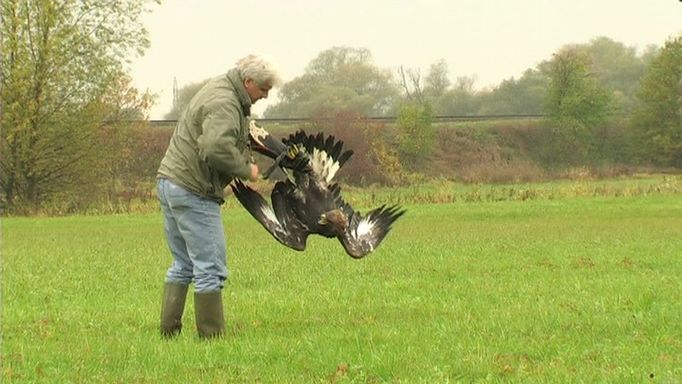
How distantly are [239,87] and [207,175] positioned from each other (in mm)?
752

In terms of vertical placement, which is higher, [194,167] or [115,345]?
[194,167]

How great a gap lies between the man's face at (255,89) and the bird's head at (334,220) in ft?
4.17

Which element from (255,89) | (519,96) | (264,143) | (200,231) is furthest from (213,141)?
(519,96)

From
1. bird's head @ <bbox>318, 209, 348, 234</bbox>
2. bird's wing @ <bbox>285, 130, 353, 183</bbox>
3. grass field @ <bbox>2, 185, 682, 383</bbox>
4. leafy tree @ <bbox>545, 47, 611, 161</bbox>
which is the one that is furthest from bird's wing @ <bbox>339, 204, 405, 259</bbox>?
leafy tree @ <bbox>545, 47, 611, 161</bbox>

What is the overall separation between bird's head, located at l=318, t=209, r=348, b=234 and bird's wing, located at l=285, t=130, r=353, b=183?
36 cm

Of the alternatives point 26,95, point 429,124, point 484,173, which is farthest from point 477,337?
point 429,124

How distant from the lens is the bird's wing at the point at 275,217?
9.74 metres

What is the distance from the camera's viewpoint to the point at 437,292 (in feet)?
39.6

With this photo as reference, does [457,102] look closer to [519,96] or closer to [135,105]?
[519,96]

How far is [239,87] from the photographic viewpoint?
29.7 feet

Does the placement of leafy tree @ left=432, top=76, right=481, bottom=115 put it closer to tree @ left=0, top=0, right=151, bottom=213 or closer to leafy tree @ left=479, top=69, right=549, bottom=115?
leafy tree @ left=479, top=69, right=549, bottom=115

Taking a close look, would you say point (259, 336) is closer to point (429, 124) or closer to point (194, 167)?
point (194, 167)

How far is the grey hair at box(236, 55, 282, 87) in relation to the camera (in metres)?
8.99

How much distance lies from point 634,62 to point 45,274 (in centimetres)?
10713
